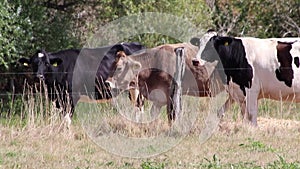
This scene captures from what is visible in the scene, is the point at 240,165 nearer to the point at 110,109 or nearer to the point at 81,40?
the point at 110,109

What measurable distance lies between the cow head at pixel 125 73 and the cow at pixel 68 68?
0.39 meters

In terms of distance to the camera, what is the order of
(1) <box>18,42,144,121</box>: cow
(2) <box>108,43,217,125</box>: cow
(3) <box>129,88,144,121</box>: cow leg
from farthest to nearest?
1. (1) <box>18,42,144,121</box>: cow
2. (3) <box>129,88,144,121</box>: cow leg
3. (2) <box>108,43,217,125</box>: cow

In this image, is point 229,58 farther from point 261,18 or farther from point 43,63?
point 261,18

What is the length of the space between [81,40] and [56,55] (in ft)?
10.2

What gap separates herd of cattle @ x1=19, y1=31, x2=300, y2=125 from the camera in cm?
1210

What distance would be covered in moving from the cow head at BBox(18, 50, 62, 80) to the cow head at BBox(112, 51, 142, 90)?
155 cm

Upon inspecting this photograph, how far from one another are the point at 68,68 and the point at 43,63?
70cm

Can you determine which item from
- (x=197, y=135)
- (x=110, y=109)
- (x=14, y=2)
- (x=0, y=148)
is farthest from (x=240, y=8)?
(x=0, y=148)

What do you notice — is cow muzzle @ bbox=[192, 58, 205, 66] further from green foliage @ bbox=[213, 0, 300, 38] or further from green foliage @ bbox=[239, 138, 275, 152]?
green foliage @ bbox=[213, 0, 300, 38]

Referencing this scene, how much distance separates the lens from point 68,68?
13.7m

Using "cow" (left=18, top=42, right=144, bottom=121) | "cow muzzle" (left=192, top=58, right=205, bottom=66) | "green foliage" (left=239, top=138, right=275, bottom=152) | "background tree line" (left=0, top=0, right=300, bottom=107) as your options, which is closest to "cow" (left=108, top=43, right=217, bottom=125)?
"cow muzzle" (left=192, top=58, right=205, bottom=66)

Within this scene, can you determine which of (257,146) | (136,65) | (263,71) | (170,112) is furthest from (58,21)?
(257,146)

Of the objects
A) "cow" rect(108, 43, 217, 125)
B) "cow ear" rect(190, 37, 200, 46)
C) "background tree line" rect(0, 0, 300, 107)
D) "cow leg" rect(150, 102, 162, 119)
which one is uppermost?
"background tree line" rect(0, 0, 300, 107)

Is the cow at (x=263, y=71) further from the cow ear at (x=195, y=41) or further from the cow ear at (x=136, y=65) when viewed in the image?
the cow ear at (x=136, y=65)
